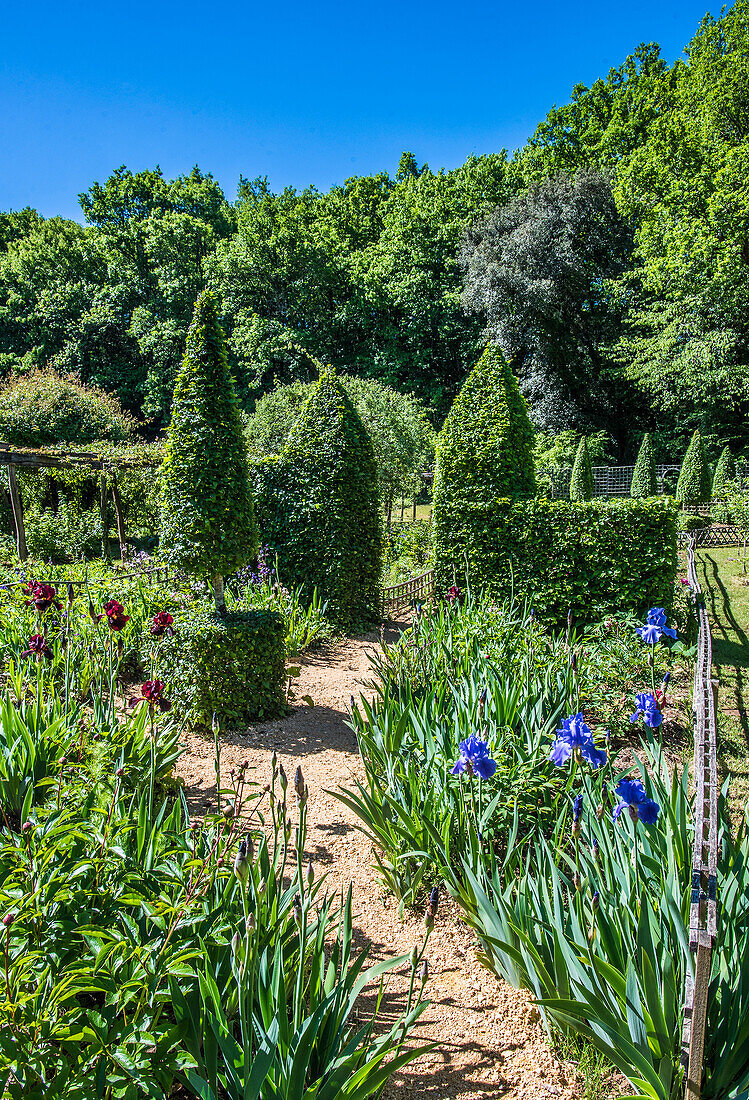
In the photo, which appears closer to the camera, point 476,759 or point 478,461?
point 476,759

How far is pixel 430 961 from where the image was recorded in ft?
9.24

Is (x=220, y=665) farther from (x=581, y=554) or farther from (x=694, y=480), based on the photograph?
(x=694, y=480)

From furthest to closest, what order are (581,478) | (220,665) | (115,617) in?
1. (581,478)
2. (220,665)
3. (115,617)

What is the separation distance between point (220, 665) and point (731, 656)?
19.5ft

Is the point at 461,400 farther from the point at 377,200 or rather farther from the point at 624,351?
the point at 377,200

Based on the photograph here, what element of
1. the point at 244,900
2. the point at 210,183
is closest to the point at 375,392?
the point at 244,900

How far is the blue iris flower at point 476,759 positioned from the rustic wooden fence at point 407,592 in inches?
251

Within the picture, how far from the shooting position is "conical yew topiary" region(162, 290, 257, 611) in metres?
5.45

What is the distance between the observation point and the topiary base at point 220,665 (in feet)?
17.4

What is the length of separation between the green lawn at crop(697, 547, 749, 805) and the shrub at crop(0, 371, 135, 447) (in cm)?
1792

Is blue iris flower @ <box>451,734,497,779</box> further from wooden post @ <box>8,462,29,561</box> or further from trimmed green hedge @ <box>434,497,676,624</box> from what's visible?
wooden post @ <box>8,462,29,561</box>

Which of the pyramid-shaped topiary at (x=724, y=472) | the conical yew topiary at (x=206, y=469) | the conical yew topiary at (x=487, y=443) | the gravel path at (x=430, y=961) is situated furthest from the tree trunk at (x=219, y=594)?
the pyramid-shaped topiary at (x=724, y=472)

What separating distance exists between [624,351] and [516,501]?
2151 cm

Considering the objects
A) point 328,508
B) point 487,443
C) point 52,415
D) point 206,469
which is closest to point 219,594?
point 206,469
